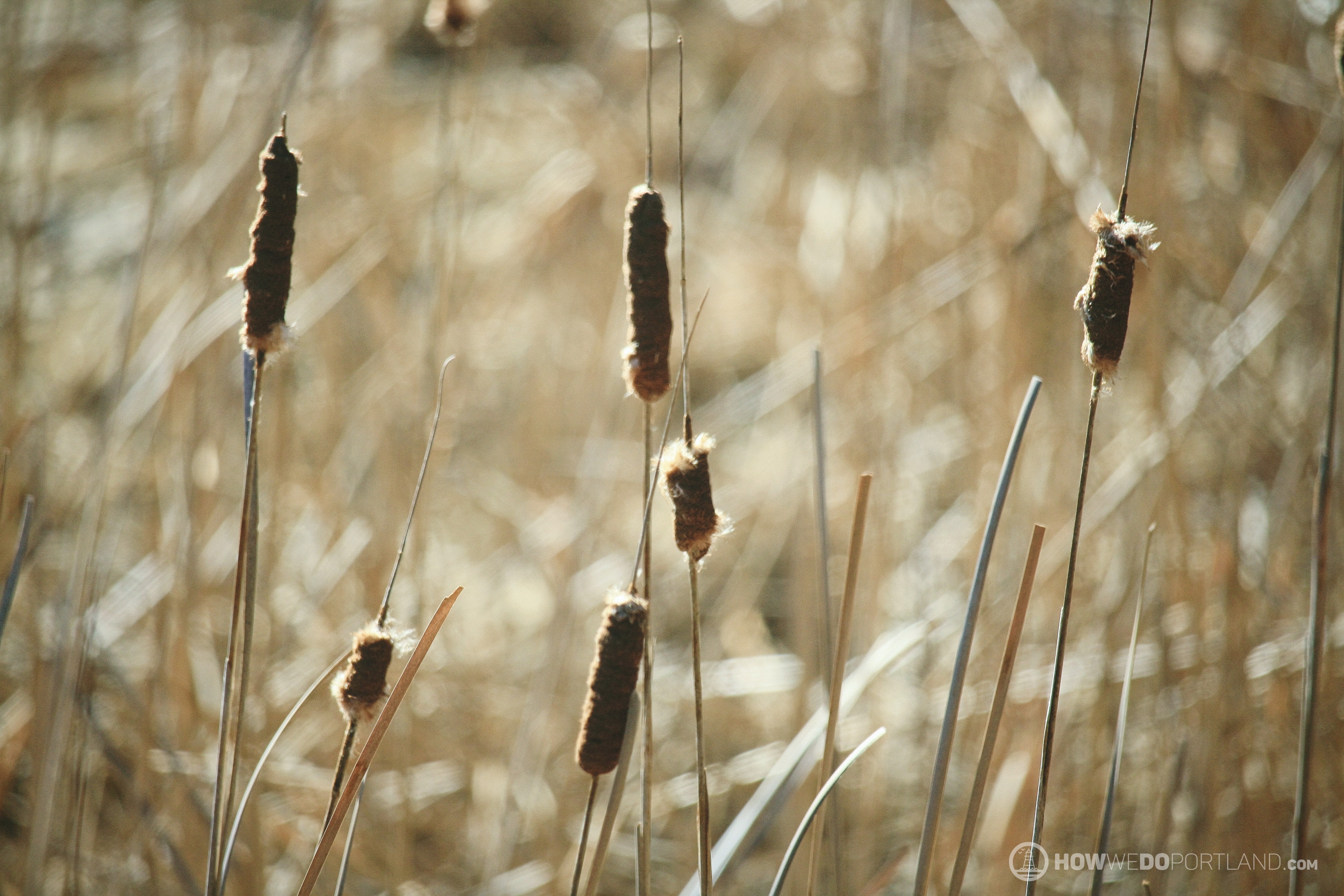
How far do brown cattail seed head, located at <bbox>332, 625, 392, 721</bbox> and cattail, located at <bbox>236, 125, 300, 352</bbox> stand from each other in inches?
6.2

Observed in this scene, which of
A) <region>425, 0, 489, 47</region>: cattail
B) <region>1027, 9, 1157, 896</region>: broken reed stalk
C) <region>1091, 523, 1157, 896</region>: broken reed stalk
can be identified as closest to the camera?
<region>1027, 9, 1157, 896</region>: broken reed stalk

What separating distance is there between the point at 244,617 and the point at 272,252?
200 mm

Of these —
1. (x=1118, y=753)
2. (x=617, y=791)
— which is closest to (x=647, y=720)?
(x=617, y=791)

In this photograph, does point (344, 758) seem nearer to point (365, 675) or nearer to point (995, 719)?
point (365, 675)

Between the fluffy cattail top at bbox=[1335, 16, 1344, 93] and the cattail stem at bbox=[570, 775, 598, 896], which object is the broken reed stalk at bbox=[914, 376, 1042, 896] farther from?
the fluffy cattail top at bbox=[1335, 16, 1344, 93]

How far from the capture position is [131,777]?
2.50 feet

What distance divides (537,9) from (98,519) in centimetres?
389

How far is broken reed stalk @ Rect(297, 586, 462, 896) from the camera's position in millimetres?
457

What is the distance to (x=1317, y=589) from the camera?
1.75ft

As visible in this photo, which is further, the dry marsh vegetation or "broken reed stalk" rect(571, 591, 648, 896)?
the dry marsh vegetation

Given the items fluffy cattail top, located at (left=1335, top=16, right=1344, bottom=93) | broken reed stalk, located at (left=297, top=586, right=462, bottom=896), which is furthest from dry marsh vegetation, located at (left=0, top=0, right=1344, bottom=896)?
fluffy cattail top, located at (left=1335, top=16, right=1344, bottom=93)

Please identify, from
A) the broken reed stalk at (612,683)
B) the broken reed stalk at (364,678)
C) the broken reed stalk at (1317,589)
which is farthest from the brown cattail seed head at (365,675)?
the broken reed stalk at (1317,589)

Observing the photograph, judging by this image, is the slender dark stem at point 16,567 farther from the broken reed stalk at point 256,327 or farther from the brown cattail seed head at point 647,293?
the brown cattail seed head at point 647,293

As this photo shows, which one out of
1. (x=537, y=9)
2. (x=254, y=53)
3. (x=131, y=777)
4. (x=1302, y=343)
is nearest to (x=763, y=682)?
(x=131, y=777)
